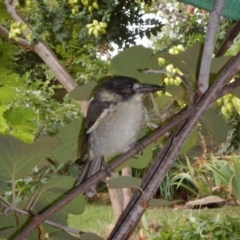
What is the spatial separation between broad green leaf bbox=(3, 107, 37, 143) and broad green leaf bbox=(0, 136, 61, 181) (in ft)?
0.82

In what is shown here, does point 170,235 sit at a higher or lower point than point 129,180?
lower

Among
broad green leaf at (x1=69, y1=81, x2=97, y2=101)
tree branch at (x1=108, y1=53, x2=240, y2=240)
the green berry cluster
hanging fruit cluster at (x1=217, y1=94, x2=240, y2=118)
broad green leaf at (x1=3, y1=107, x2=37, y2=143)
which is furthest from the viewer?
the green berry cluster

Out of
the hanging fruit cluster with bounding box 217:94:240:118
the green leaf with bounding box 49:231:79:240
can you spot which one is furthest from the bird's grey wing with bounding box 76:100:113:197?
the hanging fruit cluster with bounding box 217:94:240:118

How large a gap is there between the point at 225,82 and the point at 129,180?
0.24 ft

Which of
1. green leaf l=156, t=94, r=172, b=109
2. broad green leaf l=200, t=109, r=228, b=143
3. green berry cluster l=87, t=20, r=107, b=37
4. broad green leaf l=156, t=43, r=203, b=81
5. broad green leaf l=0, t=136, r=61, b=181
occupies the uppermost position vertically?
green berry cluster l=87, t=20, r=107, b=37

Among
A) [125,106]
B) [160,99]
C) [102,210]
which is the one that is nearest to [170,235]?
[102,210]

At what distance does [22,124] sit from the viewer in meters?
0.54

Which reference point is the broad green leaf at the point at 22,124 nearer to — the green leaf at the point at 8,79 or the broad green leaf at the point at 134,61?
the green leaf at the point at 8,79

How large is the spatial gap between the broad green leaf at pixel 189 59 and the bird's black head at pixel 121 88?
0.09ft

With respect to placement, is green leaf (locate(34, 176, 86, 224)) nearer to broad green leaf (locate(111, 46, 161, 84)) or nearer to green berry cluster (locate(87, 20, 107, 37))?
broad green leaf (locate(111, 46, 161, 84))

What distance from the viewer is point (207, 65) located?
0.87ft

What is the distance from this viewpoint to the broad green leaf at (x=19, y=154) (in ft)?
0.83

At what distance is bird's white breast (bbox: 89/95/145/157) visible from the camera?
0.45m

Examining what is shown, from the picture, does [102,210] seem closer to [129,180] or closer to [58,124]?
[58,124]
